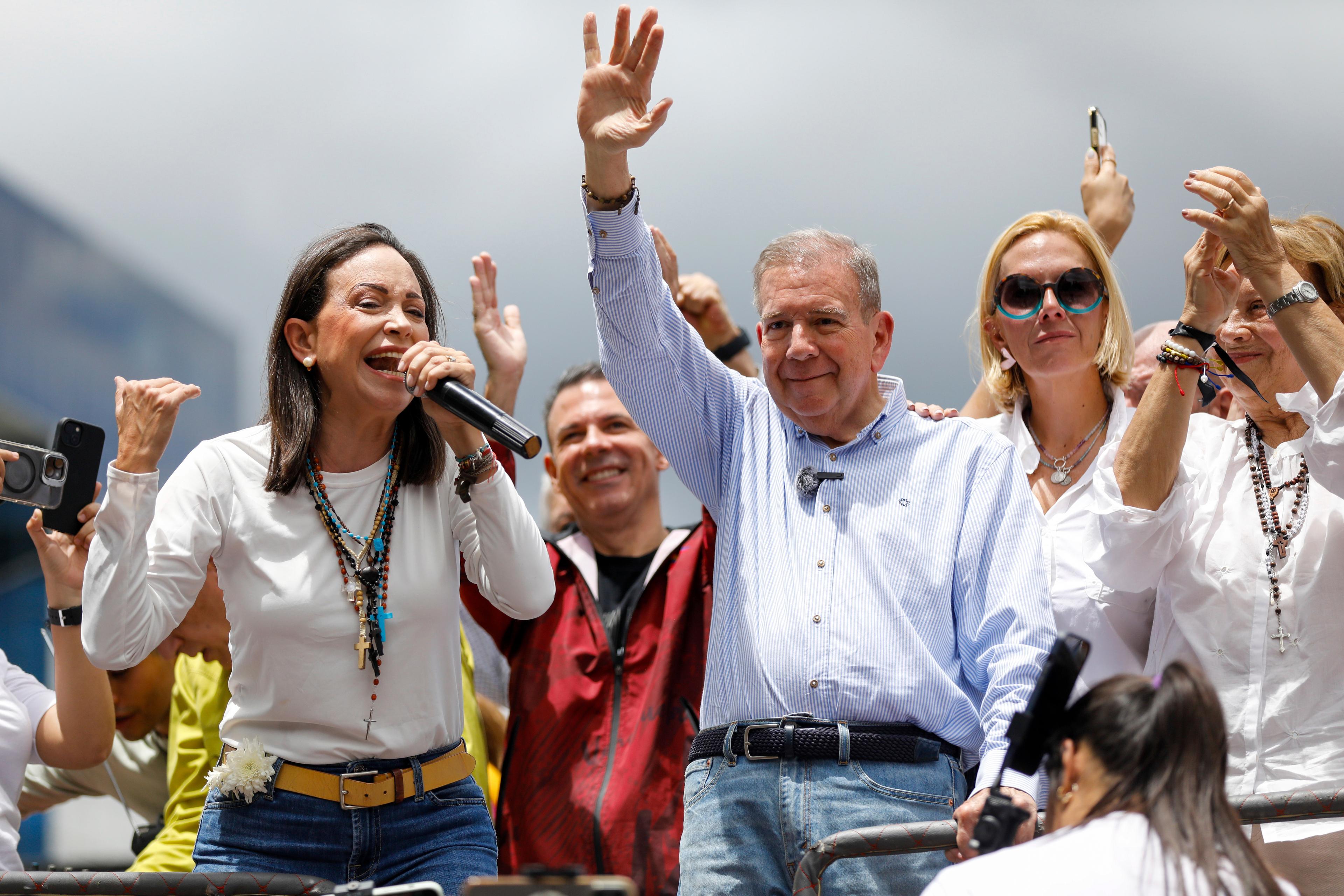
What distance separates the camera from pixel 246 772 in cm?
258

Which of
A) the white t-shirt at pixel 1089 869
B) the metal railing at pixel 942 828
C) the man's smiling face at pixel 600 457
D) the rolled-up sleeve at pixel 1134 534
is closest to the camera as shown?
the white t-shirt at pixel 1089 869

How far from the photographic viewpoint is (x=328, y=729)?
266cm

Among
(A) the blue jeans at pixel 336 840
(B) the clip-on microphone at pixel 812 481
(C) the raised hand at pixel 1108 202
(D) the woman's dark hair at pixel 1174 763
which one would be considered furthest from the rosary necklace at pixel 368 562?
(C) the raised hand at pixel 1108 202

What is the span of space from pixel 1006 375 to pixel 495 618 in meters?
1.72

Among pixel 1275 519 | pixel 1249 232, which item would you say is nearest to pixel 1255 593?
pixel 1275 519

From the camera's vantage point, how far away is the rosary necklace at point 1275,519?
9.34ft

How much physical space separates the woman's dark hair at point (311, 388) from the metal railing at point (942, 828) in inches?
49.9

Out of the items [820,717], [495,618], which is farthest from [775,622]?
[495,618]

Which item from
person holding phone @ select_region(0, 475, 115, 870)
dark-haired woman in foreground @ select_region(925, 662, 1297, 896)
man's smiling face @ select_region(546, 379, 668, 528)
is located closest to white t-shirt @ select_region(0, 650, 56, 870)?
person holding phone @ select_region(0, 475, 115, 870)

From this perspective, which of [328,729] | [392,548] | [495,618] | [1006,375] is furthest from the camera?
[495,618]

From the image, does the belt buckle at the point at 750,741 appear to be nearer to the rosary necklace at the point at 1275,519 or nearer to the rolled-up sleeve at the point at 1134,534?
the rolled-up sleeve at the point at 1134,534

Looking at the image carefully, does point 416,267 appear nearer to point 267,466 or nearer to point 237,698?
point 267,466

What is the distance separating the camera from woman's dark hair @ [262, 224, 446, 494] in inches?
115

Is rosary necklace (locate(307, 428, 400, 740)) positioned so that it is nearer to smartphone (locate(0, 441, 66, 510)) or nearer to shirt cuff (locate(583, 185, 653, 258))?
smartphone (locate(0, 441, 66, 510))
